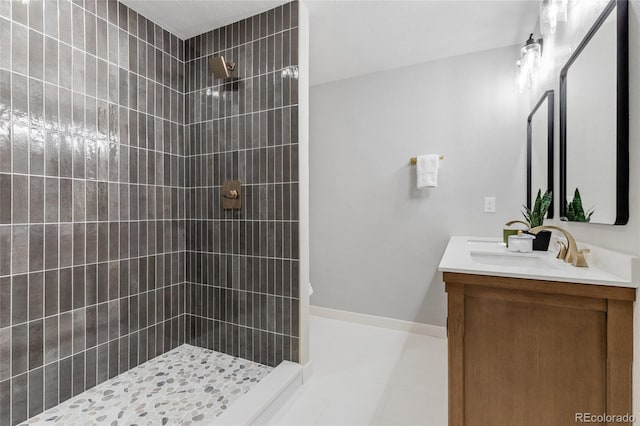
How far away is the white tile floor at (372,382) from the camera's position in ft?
5.22

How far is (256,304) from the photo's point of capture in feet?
6.68

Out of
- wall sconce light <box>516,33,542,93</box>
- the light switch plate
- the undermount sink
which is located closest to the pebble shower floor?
the undermount sink

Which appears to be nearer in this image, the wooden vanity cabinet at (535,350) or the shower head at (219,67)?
the wooden vanity cabinet at (535,350)

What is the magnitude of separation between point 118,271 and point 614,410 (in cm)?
236

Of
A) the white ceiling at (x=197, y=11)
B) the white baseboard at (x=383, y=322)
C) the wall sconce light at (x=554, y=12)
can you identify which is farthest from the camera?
the white baseboard at (x=383, y=322)

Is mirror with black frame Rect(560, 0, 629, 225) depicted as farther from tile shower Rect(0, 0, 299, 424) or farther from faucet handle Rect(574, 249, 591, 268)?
tile shower Rect(0, 0, 299, 424)

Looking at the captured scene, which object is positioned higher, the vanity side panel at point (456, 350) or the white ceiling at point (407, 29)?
the white ceiling at point (407, 29)

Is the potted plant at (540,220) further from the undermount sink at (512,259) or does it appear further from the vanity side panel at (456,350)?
the vanity side panel at (456,350)

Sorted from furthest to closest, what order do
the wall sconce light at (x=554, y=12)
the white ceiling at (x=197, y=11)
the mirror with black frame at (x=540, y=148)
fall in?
the white ceiling at (x=197, y=11) → the mirror with black frame at (x=540, y=148) → the wall sconce light at (x=554, y=12)

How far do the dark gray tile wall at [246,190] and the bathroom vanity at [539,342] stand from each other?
1050 millimetres

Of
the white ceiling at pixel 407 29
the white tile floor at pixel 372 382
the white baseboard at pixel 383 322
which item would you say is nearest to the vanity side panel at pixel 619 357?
the white tile floor at pixel 372 382

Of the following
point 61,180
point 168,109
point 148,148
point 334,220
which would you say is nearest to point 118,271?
point 61,180

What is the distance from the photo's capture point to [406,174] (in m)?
2.69

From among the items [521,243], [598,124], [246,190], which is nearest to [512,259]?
[521,243]
